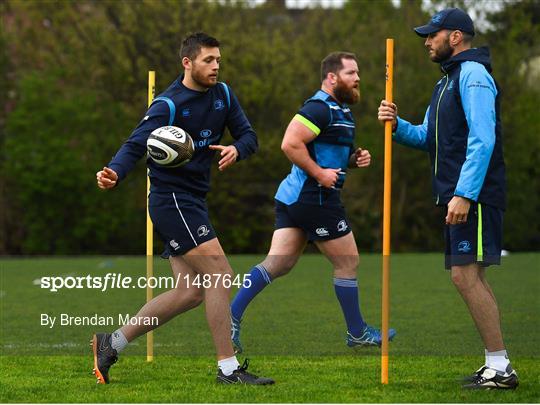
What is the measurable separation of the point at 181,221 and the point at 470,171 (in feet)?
5.94

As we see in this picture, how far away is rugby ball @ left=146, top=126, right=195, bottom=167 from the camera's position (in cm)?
689

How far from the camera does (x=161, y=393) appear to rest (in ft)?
22.3

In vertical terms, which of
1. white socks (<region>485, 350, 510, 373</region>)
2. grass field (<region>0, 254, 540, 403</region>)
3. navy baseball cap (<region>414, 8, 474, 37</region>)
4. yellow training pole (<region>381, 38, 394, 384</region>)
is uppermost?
navy baseball cap (<region>414, 8, 474, 37</region>)

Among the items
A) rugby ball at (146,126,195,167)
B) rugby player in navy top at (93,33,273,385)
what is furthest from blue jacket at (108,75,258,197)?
rugby ball at (146,126,195,167)

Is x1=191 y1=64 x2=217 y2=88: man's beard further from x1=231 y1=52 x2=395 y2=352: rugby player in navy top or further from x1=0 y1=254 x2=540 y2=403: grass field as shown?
x1=0 y1=254 x2=540 y2=403: grass field

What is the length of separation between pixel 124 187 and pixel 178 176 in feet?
85.0

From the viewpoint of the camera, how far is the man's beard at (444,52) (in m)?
7.15

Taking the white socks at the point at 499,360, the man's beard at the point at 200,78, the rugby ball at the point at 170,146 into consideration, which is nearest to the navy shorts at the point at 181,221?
the rugby ball at the point at 170,146

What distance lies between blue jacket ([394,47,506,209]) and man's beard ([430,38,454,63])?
0.04 meters

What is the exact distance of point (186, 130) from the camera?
7.18 m

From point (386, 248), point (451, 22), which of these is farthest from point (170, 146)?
point (451, 22)

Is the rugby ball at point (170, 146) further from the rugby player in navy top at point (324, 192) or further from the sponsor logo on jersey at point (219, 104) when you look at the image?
the rugby player in navy top at point (324, 192)

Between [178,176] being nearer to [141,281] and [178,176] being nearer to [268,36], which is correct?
[141,281]

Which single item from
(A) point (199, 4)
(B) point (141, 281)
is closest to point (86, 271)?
(B) point (141, 281)
